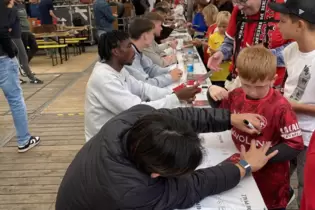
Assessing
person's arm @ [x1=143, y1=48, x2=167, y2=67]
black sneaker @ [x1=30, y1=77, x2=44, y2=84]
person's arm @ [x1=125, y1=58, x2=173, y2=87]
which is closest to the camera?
person's arm @ [x1=125, y1=58, x2=173, y2=87]

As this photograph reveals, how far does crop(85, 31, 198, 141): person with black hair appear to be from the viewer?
2131 millimetres

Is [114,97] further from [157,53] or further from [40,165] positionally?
[157,53]

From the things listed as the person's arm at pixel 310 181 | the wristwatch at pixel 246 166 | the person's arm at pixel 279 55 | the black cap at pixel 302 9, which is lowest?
the wristwatch at pixel 246 166

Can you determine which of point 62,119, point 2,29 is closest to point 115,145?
point 2,29

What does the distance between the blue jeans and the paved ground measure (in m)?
0.25

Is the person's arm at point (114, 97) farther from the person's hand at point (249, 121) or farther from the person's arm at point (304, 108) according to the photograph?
the person's arm at point (304, 108)

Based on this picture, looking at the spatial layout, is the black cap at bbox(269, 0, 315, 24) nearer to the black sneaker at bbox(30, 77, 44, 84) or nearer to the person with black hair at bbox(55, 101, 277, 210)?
the person with black hair at bbox(55, 101, 277, 210)

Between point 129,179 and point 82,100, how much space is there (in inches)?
181

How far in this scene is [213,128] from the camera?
1819 millimetres

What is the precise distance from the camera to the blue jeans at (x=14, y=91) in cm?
352

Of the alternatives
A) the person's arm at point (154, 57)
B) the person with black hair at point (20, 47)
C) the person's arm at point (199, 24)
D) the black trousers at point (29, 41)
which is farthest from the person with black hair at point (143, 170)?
the black trousers at point (29, 41)

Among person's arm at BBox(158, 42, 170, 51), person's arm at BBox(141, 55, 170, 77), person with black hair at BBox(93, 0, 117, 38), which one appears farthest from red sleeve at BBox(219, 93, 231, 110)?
person with black hair at BBox(93, 0, 117, 38)

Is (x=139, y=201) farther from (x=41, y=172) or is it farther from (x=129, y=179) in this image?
(x=41, y=172)

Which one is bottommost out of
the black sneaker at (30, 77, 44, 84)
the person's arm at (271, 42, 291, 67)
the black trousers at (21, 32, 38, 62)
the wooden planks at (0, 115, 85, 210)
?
the black sneaker at (30, 77, 44, 84)
